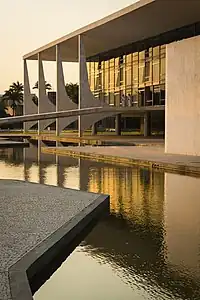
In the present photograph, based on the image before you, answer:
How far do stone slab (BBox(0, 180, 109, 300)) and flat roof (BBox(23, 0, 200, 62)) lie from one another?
18.9 metres

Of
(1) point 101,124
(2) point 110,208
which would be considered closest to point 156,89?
(1) point 101,124

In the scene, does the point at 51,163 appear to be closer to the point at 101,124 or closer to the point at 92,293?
the point at 92,293

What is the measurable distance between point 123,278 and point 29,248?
3.89 feet

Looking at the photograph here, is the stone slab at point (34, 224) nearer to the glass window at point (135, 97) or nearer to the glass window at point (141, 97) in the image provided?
the glass window at point (141, 97)

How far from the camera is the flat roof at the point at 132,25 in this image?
90.0ft

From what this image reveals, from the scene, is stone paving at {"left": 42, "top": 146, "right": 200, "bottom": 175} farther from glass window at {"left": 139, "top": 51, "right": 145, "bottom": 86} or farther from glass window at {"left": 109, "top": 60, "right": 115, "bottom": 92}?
glass window at {"left": 109, "top": 60, "right": 115, "bottom": 92}

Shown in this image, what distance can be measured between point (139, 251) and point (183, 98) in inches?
550

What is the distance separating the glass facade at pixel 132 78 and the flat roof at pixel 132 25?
49.6 inches

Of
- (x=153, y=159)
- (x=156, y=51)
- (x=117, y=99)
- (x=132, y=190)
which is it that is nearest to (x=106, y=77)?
(x=117, y=99)

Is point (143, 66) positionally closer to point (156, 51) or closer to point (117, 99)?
point (156, 51)

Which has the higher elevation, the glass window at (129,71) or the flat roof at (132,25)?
the flat roof at (132,25)

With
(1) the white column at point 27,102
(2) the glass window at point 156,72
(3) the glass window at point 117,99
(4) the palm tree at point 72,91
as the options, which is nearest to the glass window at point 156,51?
(2) the glass window at point 156,72

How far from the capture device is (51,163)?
61.4 feet

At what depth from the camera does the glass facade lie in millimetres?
35406
